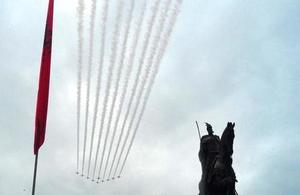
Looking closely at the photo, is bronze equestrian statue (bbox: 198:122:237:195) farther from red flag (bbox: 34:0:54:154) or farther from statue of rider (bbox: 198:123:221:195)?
red flag (bbox: 34:0:54:154)

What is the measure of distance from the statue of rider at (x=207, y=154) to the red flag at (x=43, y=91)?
958cm

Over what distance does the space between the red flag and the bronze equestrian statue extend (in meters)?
9.58

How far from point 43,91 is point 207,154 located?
10941mm

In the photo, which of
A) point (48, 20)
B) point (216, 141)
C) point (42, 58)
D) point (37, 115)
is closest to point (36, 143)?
point (37, 115)

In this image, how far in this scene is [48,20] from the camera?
30.9 m

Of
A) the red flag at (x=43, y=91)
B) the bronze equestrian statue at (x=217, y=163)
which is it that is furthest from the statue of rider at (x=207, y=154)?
the red flag at (x=43, y=91)

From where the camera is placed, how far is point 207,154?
2403 cm

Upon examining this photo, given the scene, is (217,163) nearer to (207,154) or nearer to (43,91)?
(207,154)

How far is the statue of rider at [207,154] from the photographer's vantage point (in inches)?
903

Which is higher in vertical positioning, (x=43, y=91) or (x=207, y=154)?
(x=43, y=91)

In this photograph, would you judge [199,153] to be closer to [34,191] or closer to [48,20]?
[34,191]

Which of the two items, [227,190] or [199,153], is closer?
[227,190]

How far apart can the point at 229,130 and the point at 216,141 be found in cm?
91

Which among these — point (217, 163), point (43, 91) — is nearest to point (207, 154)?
point (217, 163)
